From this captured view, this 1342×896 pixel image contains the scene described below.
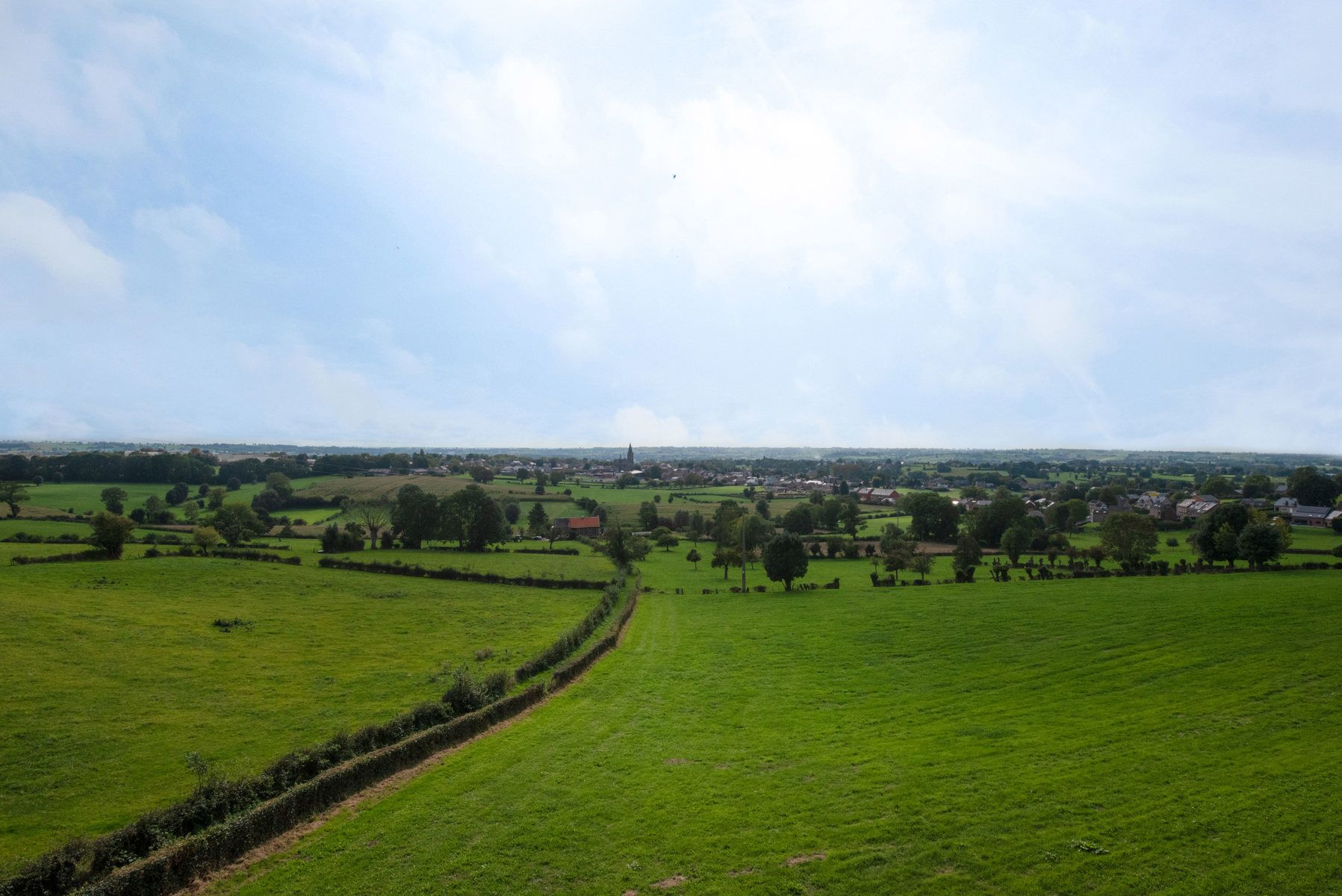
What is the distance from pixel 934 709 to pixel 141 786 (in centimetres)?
2590

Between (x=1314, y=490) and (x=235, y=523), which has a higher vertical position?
(x=1314, y=490)

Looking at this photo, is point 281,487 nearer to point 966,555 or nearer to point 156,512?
point 156,512

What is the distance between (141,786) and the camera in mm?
18844

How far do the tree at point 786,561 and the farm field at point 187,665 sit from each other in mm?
15807

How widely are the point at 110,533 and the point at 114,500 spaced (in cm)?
4909

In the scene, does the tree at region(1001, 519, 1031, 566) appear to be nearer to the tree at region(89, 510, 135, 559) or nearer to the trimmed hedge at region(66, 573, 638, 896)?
the trimmed hedge at region(66, 573, 638, 896)

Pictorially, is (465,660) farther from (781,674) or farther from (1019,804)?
(1019,804)

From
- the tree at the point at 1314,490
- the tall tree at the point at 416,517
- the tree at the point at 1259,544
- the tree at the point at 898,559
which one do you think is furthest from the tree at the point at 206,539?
the tree at the point at 1314,490

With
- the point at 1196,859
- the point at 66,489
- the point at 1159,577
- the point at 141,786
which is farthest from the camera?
the point at 66,489

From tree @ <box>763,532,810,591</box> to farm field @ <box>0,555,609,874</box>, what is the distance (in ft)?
51.9

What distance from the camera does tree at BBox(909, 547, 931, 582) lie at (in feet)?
207

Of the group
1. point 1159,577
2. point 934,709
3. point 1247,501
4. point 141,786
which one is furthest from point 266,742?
point 1247,501

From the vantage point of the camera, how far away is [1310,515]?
8900cm

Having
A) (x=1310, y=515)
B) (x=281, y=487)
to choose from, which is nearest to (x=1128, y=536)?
(x=1310, y=515)
